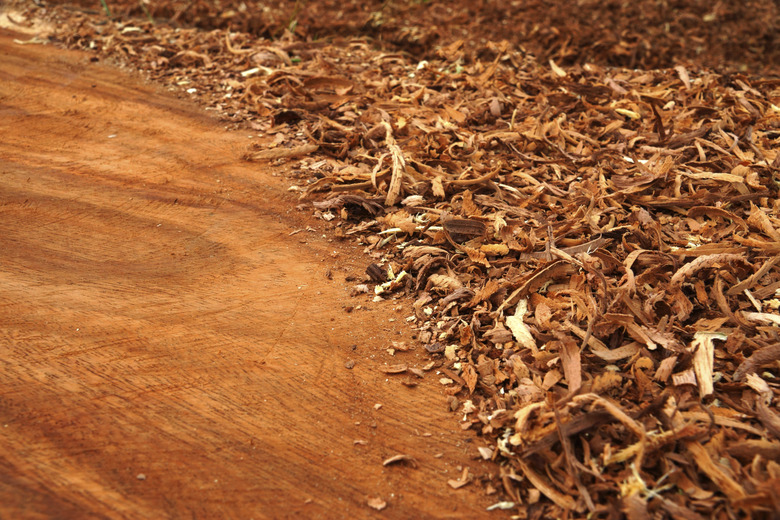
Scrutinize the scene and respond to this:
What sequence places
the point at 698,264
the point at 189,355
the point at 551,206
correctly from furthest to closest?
the point at 551,206 → the point at 698,264 → the point at 189,355

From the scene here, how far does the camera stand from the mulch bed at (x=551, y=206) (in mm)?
1495

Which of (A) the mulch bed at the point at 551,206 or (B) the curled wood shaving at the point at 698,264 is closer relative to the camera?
(A) the mulch bed at the point at 551,206

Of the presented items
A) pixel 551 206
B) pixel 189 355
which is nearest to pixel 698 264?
pixel 551 206

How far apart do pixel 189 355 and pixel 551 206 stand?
141cm

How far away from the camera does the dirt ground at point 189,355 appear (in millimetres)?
1437

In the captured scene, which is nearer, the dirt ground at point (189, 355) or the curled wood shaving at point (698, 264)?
the dirt ground at point (189, 355)

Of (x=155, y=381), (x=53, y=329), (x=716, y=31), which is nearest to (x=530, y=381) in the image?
(x=155, y=381)

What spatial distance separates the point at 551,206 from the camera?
228 centimetres

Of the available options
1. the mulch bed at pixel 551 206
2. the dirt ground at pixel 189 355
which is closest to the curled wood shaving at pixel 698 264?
the mulch bed at pixel 551 206

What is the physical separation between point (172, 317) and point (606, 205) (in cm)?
160

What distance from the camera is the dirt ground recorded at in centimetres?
144

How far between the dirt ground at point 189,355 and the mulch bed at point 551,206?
16 cm

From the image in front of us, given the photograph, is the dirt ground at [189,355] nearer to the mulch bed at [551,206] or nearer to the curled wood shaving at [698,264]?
the mulch bed at [551,206]

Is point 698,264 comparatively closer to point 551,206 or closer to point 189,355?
point 551,206
